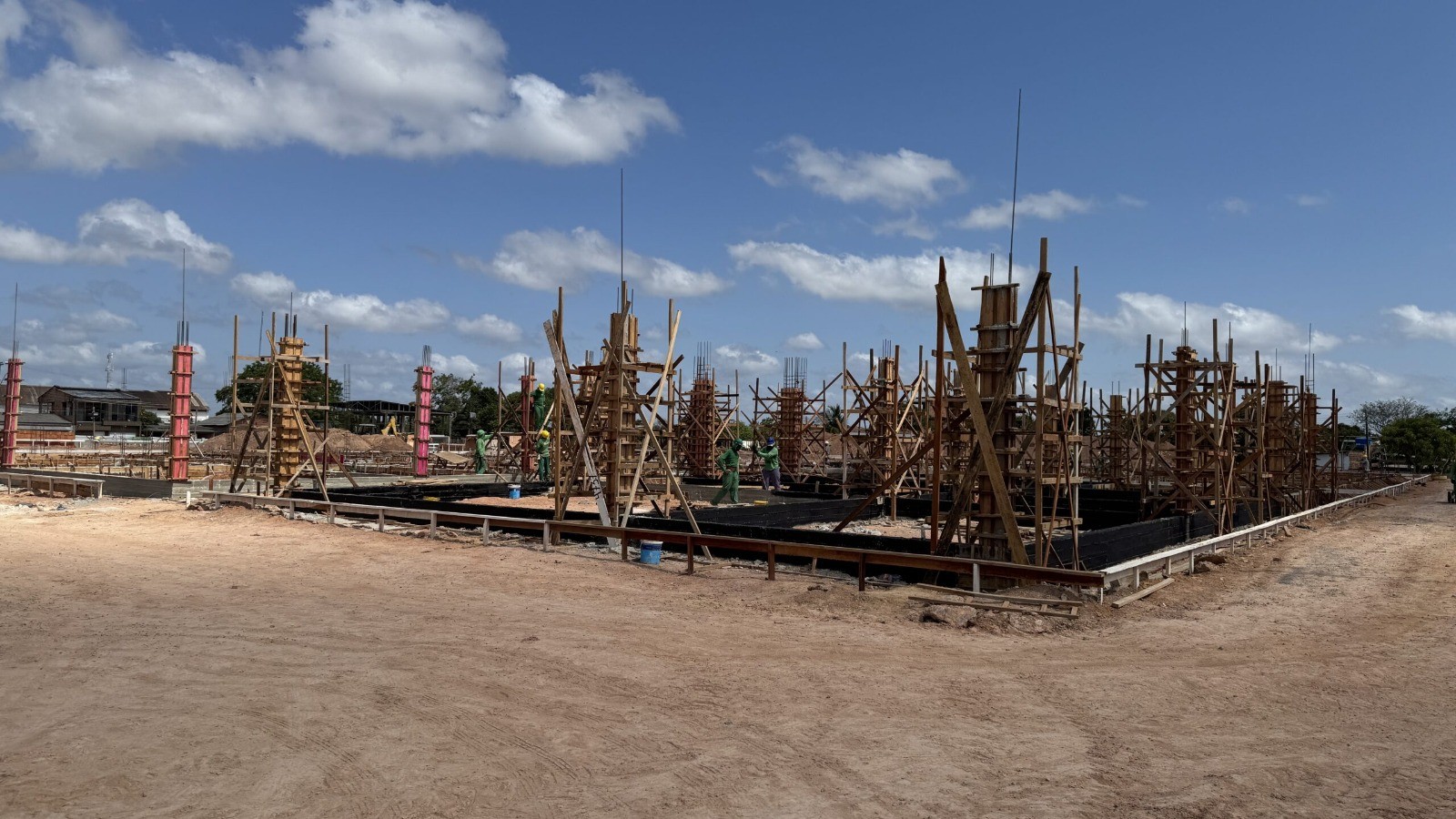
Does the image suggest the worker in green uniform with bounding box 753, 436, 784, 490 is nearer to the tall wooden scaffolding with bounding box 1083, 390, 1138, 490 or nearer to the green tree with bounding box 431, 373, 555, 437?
the tall wooden scaffolding with bounding box 1083, 390, 1138, 490

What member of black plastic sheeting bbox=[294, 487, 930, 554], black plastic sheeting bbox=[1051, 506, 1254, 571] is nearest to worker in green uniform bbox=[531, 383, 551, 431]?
black plastic sheeting bbox=[294, 487, 930, 554]

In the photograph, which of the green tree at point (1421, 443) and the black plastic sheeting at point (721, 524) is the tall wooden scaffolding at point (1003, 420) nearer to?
the black plastic sheeting at point (721, 524)

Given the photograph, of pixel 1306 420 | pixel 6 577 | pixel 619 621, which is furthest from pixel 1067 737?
pixel 1306 420

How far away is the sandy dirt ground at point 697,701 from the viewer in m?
4.79

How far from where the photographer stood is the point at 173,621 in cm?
878

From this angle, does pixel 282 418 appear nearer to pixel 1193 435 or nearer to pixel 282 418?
pixel 282 418

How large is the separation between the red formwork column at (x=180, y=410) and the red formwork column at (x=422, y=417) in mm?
8001

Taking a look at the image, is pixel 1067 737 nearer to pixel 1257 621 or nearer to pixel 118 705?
pixel 1257 621

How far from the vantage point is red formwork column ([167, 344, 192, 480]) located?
2320 centimetres

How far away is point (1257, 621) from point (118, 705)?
30.7 ft

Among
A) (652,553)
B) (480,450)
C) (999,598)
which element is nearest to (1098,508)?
(652,553)

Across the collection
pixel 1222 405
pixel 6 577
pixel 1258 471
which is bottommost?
pixel 6 577

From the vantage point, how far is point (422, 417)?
103ft

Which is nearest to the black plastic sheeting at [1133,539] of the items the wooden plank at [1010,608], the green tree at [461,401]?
the wooden plank at [1010,608]
